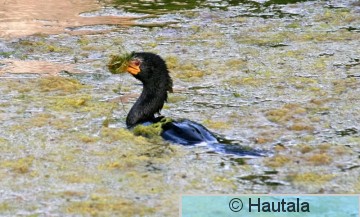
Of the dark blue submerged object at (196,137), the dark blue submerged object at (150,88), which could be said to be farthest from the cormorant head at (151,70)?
the dark blue submerged object at (196,137)

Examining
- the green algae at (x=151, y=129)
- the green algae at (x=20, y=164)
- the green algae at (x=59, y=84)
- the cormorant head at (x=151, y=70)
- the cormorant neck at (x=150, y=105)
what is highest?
the cormorant head at (x=151, y=70)

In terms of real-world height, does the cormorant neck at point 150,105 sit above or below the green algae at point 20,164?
above

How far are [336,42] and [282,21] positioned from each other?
4.31ft

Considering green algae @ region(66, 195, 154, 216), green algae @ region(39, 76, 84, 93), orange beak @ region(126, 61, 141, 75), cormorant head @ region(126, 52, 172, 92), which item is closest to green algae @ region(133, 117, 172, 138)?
cormorant head @ region(126, 52, 172, 92)

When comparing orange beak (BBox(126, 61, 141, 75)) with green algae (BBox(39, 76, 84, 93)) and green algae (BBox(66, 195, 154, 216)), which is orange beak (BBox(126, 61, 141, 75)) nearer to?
green algae (BBox(39, 76, 84, 93))

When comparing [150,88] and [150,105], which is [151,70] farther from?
[150,105]

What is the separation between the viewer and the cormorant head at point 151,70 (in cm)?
680

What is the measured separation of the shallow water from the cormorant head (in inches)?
16.1

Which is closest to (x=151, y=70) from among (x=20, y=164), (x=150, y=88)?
(x=150, y=88)

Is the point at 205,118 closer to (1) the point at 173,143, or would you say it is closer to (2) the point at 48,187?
(1) the point at 173,143

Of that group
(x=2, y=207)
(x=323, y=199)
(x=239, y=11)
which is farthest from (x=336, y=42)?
(x=2, y=207)

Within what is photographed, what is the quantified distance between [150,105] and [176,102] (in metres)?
0.84

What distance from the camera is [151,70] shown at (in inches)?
269

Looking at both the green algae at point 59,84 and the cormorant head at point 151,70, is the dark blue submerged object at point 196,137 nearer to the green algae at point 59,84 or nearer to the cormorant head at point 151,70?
the cormorant head at point 151,70
